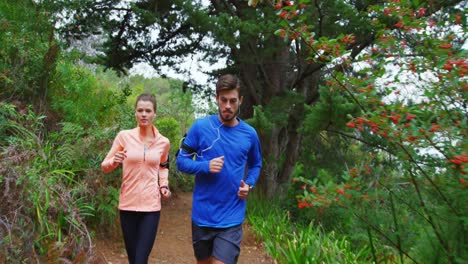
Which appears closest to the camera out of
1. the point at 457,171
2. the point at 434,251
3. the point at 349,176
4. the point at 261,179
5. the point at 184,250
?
the point at 457,171

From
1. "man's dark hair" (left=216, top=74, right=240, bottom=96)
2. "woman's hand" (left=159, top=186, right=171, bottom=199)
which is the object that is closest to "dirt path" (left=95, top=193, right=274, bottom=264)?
"woman's hand" (left=159, top=186, right=171, bottom=199)

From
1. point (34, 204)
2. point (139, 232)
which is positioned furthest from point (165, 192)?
point (34, 204)

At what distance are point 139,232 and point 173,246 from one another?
3.40m

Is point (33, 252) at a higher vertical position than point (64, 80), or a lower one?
lower

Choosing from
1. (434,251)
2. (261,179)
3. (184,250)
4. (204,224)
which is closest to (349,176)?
(434,251)

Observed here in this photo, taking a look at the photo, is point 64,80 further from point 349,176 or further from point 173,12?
point 349,176

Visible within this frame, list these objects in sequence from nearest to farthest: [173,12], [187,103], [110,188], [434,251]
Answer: [434,251]
[110,188]
[173,12]
[187,103]

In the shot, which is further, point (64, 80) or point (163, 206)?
point (163, 206)

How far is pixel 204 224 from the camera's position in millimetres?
3350

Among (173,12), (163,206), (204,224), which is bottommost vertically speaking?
(163,206)

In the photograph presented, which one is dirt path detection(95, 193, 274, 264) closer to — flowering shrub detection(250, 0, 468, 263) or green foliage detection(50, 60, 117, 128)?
green foliage detection(50, 60, 117, 128)

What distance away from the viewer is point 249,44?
26.1ft

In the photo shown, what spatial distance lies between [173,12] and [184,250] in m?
4.02

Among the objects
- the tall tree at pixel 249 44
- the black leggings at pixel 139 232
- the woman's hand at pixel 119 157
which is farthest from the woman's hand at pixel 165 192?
the tall tree at pixel 249 44
